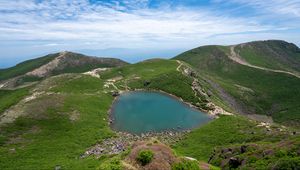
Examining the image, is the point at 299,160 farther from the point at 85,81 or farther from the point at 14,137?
the point at 85,81

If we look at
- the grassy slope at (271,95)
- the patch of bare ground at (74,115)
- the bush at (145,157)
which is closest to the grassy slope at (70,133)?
the patch of bare ground at (74,115)

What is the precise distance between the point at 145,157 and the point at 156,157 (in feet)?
3.83

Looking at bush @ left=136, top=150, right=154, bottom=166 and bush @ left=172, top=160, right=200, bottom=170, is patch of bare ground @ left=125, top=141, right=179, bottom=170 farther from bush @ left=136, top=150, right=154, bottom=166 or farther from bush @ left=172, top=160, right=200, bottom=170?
bush @ left=172, top=160, right=200, bottom=170

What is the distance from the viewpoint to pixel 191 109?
10425cm

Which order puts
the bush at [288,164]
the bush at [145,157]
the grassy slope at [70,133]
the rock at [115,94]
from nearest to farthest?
1. the bush at [145,157]
2. the bush at [288,164]
3. the grassy slope at [70,133]
4. the rock at [115,94]

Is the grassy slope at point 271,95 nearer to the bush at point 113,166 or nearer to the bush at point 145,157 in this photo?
the bush at point 145,157

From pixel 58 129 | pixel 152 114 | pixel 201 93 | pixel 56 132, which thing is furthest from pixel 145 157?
pixel 201 93

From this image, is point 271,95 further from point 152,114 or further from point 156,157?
point 156,157

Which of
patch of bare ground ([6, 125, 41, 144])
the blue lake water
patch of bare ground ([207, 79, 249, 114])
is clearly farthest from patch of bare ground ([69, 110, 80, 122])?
patch of bare ground ([207, 79, 249, 114])

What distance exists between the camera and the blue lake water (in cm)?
8612

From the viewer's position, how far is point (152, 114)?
319 feet

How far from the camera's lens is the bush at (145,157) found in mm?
26750

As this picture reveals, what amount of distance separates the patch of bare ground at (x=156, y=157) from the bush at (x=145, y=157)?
1.08ft

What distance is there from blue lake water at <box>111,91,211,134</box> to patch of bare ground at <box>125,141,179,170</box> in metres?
53.0
